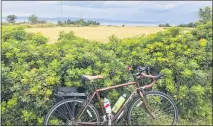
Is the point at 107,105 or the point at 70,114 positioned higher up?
the point at 107,105

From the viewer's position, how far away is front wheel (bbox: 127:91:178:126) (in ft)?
11.5

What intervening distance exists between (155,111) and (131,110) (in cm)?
41

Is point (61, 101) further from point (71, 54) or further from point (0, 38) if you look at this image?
point (0, 38)

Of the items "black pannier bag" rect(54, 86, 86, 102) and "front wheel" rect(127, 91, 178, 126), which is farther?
"front wheel" rect(127, 91, 178, 126)

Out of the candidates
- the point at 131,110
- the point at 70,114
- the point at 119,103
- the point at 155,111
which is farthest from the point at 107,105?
the point at 155,111

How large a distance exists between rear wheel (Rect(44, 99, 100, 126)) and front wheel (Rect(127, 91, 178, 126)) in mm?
472

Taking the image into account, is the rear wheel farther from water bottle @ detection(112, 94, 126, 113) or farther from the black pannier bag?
water bottle @ detection(112, 94, 126, 113)

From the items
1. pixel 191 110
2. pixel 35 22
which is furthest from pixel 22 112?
pixel 35 22

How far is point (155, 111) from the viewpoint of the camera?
3.74m

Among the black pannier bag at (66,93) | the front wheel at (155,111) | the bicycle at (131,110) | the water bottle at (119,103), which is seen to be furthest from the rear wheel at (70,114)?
the front wheel at (155,111)

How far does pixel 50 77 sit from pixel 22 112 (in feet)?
1.66

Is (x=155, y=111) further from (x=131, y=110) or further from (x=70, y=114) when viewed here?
(x=70, y=114)

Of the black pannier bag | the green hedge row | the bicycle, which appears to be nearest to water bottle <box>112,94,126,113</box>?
the bicycle

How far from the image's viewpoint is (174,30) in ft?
15.2
